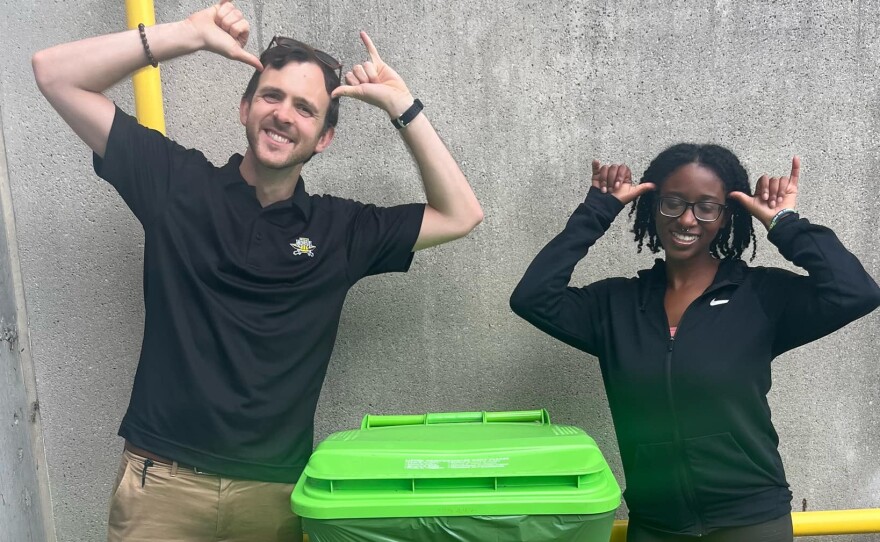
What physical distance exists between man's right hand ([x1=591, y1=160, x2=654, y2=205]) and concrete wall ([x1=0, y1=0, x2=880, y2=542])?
456 mm

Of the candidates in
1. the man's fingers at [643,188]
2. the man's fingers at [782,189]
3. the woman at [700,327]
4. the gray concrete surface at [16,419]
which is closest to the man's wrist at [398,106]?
the woman at [700,327]

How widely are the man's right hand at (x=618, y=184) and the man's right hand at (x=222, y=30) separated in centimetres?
112

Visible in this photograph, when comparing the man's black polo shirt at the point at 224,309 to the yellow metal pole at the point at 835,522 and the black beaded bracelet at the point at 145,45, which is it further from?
the yellow metal pole at the point at 835,522

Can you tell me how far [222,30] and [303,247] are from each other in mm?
679

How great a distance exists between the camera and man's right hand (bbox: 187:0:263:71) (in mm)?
1919

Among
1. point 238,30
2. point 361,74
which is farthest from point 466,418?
point 238,30

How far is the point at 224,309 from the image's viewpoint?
1.93 metres

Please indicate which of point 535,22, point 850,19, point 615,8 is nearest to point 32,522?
point 535,22

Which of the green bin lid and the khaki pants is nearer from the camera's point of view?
the green bin lid

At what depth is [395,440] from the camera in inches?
69.0

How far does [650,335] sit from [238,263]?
4.01 feet

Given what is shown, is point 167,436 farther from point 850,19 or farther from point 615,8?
point 850,19

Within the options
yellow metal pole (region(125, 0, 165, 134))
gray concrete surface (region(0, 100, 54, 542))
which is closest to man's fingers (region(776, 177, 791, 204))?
yellow metal pole (region(125, 0, 165, 134))

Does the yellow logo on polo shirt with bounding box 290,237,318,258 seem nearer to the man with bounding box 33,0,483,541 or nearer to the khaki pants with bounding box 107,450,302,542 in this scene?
the man with bounding box 33,0,483,541
